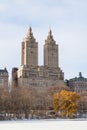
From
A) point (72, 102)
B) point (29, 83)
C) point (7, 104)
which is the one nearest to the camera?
point (7, 104)

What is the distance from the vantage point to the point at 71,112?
9788 cm

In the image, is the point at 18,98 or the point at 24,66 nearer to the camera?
the point at 18,98

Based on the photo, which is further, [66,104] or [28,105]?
[66,104]

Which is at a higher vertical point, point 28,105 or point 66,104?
point 66,104

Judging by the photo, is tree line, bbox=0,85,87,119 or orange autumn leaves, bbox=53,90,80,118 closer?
tree line, bbox=0,85,87,119

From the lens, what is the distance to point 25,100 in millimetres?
96125

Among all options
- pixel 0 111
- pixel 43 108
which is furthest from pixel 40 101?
pixel 0 111

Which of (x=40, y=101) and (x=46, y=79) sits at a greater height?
(x=46, y=79)

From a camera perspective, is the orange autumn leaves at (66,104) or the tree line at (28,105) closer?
the tree line at (28,105)

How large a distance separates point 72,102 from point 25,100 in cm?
1237

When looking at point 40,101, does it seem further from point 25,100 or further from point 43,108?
point 25,100
